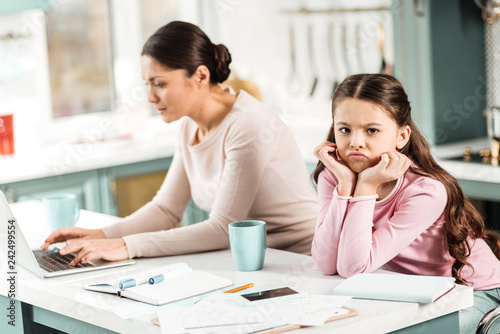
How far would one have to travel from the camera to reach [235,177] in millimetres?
2041

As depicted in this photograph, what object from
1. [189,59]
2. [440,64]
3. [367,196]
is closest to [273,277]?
[367,196]

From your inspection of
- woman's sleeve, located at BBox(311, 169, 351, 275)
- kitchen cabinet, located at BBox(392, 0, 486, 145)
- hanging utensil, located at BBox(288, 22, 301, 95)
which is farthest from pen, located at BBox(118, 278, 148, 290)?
hanging utensil, located at BBox(288, 22, 301, 95)

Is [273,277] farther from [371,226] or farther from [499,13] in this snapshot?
[499,13]

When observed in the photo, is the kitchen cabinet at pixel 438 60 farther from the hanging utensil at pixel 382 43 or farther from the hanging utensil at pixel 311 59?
the hanging utensil at pixel 311 59

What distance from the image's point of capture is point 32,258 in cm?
175

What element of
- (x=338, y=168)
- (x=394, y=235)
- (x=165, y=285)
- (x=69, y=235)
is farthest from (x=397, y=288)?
(x=69, y=235)

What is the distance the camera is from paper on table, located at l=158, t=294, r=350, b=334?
4.42ft

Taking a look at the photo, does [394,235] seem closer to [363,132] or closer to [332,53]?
[363,132]

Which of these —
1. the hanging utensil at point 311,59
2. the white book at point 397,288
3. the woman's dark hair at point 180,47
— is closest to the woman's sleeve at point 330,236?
the white book at point 397,288

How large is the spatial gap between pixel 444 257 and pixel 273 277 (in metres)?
0.38

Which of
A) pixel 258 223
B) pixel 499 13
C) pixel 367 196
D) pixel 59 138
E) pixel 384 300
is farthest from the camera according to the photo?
pixel 59 138

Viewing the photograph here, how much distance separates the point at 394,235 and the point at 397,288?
0.20 m

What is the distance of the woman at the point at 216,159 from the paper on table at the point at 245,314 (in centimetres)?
50

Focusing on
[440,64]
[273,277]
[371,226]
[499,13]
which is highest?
[499,13]
